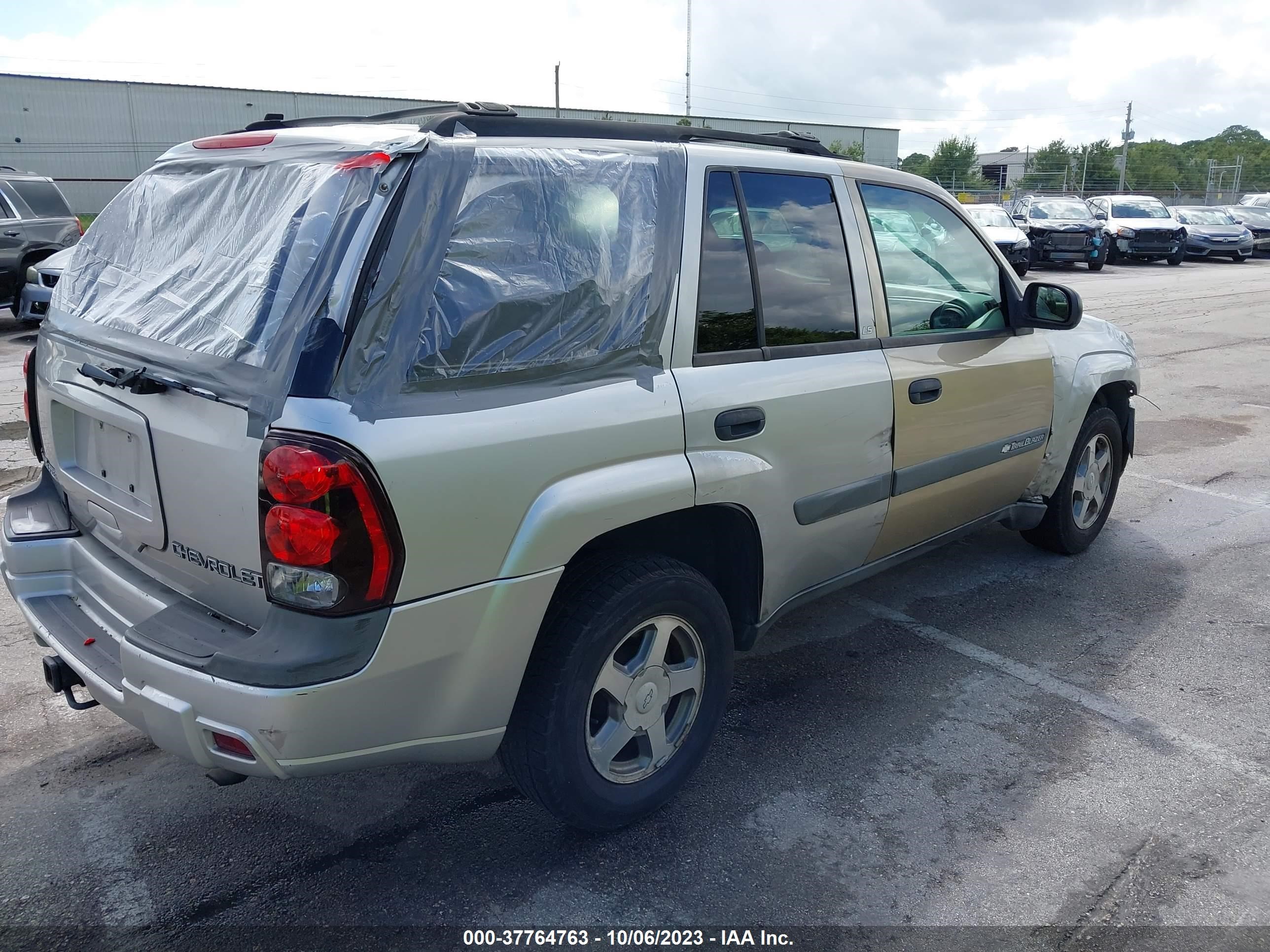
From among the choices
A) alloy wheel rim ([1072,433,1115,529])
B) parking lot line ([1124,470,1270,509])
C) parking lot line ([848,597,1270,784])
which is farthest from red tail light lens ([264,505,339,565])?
parking lot line ([1124,470,1270,509])

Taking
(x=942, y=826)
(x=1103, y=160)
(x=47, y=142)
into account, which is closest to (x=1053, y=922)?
(x=942, y=826)

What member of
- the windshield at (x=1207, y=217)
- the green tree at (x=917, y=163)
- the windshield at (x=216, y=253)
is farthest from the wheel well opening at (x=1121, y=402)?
the green tree at (x=917, y=163)

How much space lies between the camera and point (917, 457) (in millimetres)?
3789

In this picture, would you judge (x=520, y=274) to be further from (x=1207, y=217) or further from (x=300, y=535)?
(x=1207, y=217)

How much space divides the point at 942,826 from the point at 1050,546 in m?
2.59

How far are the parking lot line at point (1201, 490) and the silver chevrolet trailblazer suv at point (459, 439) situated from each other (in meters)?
3.72

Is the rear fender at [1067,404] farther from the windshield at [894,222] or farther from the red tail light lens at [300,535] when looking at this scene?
the red tail light lens at [300,535]

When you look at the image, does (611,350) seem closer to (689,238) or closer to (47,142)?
(689,238)

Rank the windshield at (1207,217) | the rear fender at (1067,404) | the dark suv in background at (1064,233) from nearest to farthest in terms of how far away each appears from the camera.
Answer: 1. the rear fender at (1067,404)
2. the dark suv in background at (1064,233)
3. the windshield at (1207,217)

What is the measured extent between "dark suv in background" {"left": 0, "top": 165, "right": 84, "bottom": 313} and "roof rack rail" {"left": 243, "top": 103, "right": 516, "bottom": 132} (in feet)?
36.9

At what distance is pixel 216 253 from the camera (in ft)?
8.86

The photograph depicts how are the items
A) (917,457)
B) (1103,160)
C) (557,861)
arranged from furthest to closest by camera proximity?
(1103,160) → (917,457) → (557,861)

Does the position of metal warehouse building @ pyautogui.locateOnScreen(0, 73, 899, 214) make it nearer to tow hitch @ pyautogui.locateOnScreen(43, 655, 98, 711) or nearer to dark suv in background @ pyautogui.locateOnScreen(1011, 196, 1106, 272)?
dark suv in background @ pyautogui.locateOnScreen(1011, 196, 1106, 272)

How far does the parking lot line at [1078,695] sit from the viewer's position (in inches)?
134
